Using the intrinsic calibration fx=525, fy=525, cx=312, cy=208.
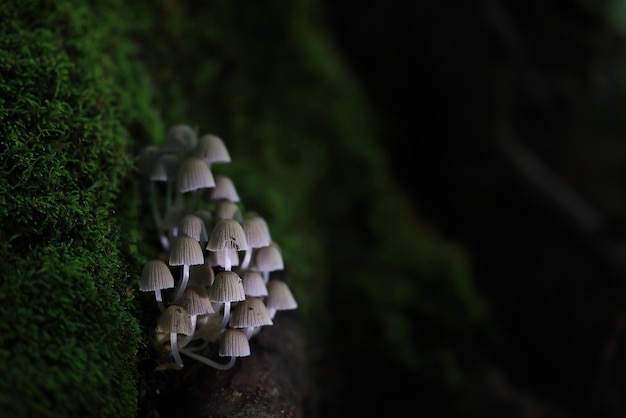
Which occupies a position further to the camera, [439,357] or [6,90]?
[439,357]

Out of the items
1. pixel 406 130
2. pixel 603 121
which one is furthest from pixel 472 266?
pixel 603 121

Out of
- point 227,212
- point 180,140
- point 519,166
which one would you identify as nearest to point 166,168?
point 180,140

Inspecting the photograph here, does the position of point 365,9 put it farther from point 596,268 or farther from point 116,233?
point 116,233

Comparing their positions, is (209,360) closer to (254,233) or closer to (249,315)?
(249,315)

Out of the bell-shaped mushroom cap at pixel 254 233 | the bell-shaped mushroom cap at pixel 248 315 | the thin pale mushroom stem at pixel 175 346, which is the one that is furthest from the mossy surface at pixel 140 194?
the bell-shaped mushroom cap at pixel 254 233

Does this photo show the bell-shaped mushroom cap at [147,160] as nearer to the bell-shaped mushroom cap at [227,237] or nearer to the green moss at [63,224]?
the green moss at [63,224]

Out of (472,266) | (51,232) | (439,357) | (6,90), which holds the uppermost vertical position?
(6,90)

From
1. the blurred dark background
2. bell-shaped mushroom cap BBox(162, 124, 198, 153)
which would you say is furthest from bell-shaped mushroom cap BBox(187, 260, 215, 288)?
the blurred dark background
